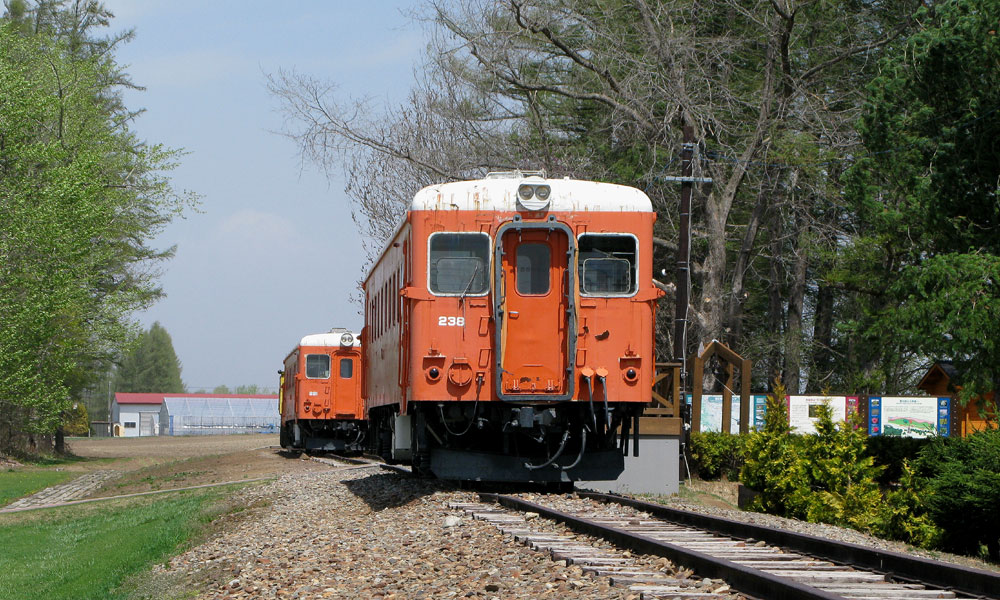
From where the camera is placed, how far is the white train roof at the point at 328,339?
30.0 meters

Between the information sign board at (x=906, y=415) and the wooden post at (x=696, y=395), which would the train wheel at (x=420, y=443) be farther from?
the information sign board at (x=906, y=415)

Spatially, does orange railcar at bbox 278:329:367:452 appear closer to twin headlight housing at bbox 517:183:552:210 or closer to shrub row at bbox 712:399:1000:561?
shrub row at bbox 712:399:1000:561

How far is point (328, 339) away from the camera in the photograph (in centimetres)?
3027

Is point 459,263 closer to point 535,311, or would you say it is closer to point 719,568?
point 535,311

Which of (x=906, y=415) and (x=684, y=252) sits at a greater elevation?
(x=684, y=252)

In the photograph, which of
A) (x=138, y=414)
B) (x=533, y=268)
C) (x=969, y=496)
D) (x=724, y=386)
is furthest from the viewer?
(x=138, y=414)

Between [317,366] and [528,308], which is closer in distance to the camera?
[528,308]

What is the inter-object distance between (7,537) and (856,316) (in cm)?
3079

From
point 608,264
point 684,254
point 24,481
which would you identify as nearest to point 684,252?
point 684,254

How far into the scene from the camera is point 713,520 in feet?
29.0

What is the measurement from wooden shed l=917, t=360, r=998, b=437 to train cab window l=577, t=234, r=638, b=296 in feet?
18.1

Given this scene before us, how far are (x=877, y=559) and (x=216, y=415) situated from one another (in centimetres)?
10554

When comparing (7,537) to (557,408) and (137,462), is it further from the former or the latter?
(137,462)

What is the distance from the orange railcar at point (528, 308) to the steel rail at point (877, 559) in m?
3.00
